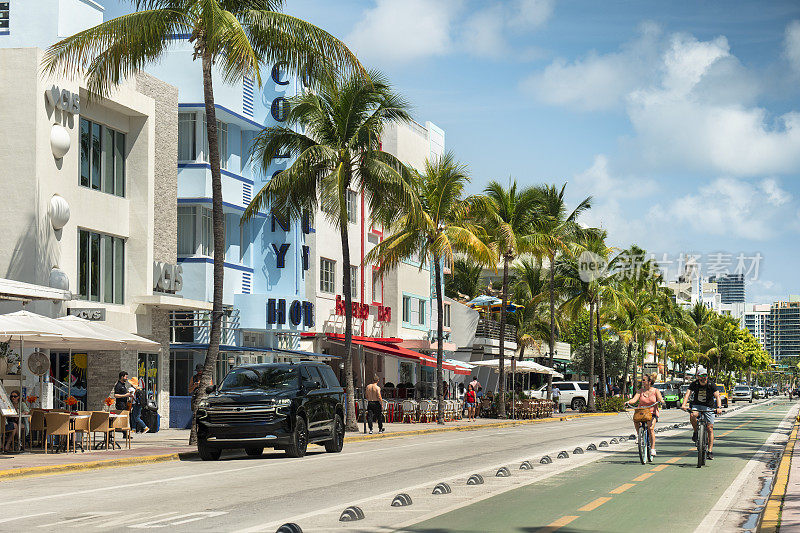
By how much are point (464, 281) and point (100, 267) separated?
52492mm

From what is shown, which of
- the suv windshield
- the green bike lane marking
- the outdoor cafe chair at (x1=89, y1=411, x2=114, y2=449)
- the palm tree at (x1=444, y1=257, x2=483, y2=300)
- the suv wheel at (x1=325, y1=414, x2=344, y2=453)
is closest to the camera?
the green bike lane marking

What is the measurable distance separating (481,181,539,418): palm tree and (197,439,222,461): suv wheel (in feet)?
83.6

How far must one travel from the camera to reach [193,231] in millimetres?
37125

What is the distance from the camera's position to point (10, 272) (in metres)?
26.4

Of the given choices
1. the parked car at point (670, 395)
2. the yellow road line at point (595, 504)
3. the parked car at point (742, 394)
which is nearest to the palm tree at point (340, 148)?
the yellow road line at point (595, 504)

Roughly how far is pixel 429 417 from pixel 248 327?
8426mm

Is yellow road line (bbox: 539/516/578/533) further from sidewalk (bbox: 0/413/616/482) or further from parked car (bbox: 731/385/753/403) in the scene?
parked car (bbox: 731/385/753/403)

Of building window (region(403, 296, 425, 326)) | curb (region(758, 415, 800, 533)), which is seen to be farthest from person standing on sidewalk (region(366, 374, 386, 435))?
building window (region(403, 296, 425, 326))

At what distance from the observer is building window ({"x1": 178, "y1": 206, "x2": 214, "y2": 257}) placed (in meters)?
37.0

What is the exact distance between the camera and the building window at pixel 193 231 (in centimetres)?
3701

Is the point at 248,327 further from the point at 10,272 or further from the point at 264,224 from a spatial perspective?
the point at 10,272

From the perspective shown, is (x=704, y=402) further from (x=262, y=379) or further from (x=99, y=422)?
(x=99, y=422)

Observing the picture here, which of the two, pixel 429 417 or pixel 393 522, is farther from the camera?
pixel 429 417

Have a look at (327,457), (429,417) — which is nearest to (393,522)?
(327,457)
